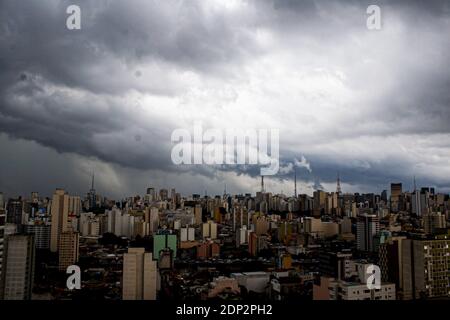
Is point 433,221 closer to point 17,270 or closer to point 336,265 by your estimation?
point 336,265

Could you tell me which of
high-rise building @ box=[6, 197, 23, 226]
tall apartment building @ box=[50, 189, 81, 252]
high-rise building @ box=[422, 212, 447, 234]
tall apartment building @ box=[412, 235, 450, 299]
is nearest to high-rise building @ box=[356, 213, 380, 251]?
high-rise building @ box=[422, 212, 447, 234]

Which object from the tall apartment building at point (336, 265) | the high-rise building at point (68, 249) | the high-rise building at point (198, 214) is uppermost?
the high-rise building at point (198, 214)

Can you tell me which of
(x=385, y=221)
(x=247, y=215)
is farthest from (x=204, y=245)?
(x=385, y=221)

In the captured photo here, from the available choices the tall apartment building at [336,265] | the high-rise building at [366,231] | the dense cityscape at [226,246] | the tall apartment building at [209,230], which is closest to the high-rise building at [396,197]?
the dense cityscape at [226,246]

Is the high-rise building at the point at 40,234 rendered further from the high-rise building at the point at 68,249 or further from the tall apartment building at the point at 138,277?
the tall apartment building at the point at 138,277

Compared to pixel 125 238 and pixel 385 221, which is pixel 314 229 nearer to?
pixel 385 221

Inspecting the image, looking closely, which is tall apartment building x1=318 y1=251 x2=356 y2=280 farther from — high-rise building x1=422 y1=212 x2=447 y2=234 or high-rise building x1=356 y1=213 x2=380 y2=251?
high-rise building x1=422 y1=212 x2=447 y2=234
